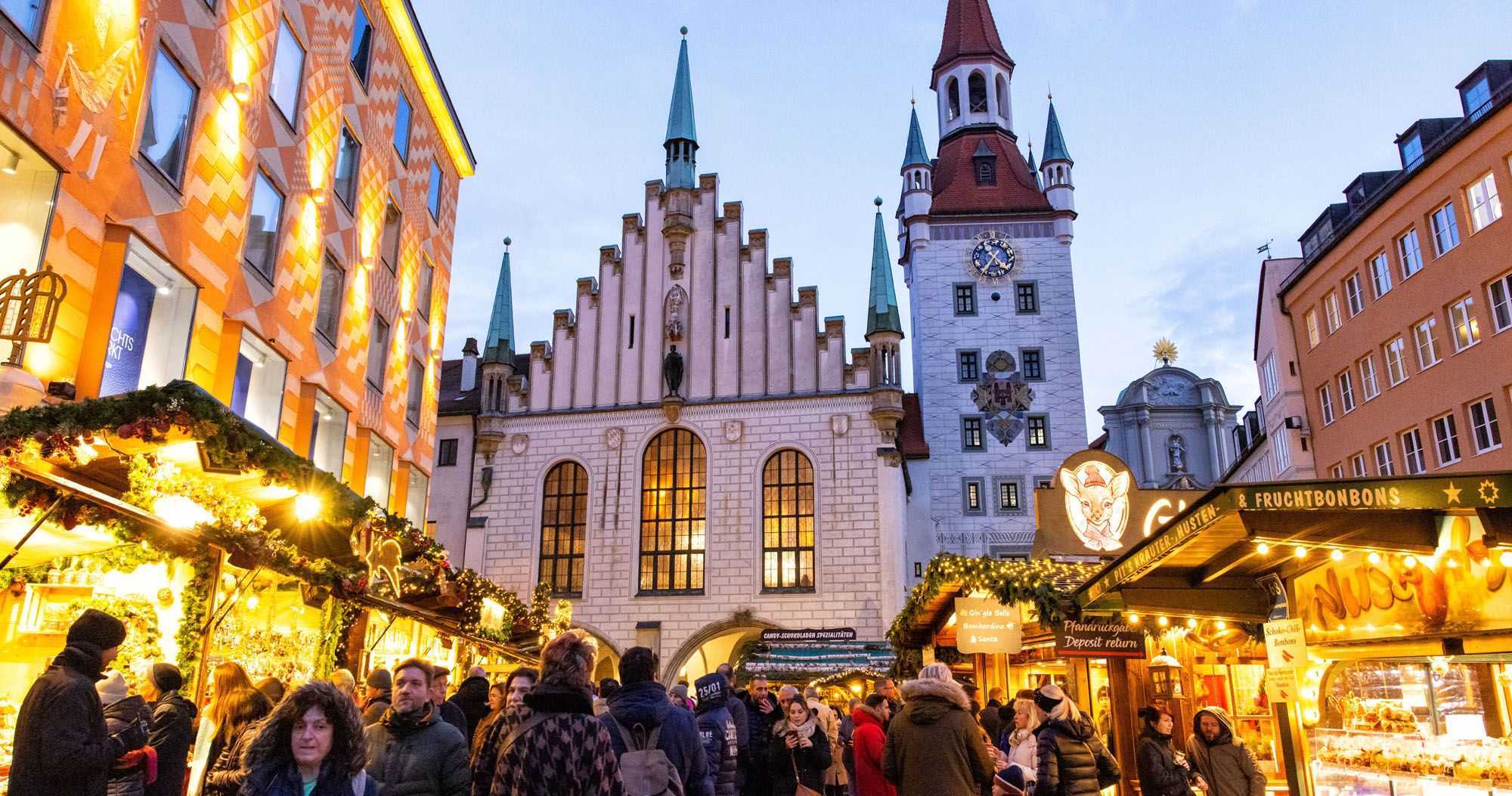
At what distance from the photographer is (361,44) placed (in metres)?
17.1

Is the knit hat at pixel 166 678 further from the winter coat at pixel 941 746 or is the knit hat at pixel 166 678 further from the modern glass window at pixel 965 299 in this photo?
the modern glass window at pixel 965 299

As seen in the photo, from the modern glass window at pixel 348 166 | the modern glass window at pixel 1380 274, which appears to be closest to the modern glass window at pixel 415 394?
the modern glass window at pixel 348 166

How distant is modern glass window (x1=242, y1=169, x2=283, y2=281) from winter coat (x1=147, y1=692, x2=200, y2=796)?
8972 mm

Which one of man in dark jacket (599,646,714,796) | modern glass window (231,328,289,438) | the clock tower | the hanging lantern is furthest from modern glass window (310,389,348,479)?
the clock tower

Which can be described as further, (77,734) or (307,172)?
(307,172)

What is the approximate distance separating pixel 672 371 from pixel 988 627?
1993 cm

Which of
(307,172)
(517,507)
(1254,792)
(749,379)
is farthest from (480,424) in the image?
(1254,792)

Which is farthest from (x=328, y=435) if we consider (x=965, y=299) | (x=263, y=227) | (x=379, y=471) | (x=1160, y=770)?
(x=965, y=299)

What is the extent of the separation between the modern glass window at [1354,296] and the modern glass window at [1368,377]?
1.18 m

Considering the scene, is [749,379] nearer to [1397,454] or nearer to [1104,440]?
[1397,454]

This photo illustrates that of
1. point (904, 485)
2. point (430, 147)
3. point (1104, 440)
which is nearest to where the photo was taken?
point (430, 147)

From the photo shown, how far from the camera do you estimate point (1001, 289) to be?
39.0 meters

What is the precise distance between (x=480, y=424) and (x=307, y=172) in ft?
58.2

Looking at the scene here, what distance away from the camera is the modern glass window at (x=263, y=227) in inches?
526
